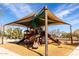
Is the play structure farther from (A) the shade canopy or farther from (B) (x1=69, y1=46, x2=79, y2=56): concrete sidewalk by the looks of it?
(B) (x1=69, y1=46, x2=79, y2=56): concrete sidewalk

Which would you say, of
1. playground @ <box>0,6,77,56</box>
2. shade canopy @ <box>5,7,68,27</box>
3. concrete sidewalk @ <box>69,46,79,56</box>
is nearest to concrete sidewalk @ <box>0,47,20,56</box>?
playground @ <box>0,6,77,56</box>

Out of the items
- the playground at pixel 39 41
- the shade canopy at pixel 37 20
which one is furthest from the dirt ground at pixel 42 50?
the shade canopy at pixel 37 20

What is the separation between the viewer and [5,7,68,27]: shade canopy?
1722 millimetres

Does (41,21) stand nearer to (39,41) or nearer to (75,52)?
(39,41)

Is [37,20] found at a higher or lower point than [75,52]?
higher

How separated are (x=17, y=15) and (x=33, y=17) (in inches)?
6.8

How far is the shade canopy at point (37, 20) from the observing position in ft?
5.65

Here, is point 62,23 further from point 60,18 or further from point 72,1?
point 72,1

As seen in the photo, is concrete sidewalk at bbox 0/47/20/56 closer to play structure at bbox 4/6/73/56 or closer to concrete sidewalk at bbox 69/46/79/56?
play structure at bbox 4/6/73/56

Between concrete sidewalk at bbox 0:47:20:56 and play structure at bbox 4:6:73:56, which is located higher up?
play structure at bbox 4:6:73:56

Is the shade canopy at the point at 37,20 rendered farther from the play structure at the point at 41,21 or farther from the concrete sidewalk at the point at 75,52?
the concrete sidewalk at the point at 75,52

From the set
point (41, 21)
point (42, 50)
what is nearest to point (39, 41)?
point (42, 50)

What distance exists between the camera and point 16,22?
1733 millimetres

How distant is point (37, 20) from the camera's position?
175 cm
